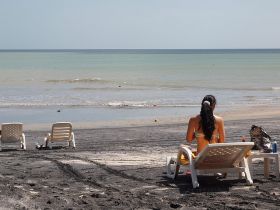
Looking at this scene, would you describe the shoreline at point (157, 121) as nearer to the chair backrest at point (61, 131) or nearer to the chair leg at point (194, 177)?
the chair backrest at point (61, 131)

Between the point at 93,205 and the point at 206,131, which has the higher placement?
the point at 206,131

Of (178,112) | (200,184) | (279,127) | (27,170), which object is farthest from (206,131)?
(178,112)

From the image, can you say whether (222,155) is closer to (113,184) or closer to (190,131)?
(190,131)

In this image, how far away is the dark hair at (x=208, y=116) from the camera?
30.2 ft

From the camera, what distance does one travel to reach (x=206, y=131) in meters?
9.45

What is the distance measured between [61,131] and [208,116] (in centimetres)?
698

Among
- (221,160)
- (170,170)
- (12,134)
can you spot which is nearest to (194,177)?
(221,160)

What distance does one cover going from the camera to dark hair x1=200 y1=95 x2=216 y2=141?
30.2 ft

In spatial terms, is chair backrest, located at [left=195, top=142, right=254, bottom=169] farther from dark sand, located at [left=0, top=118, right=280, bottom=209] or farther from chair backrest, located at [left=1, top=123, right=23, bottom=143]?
chair backrest, located at [left=1, top=123, right=23, bottom=143]

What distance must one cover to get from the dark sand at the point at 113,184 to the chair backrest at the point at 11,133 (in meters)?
0.56

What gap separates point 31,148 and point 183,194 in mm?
7883

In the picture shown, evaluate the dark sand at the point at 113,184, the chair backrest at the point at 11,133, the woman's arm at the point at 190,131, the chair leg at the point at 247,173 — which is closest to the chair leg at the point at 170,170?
the dark sand at the point at 113,184

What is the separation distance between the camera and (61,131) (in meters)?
15.6

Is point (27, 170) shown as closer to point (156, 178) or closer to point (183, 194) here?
point (156, 178)
